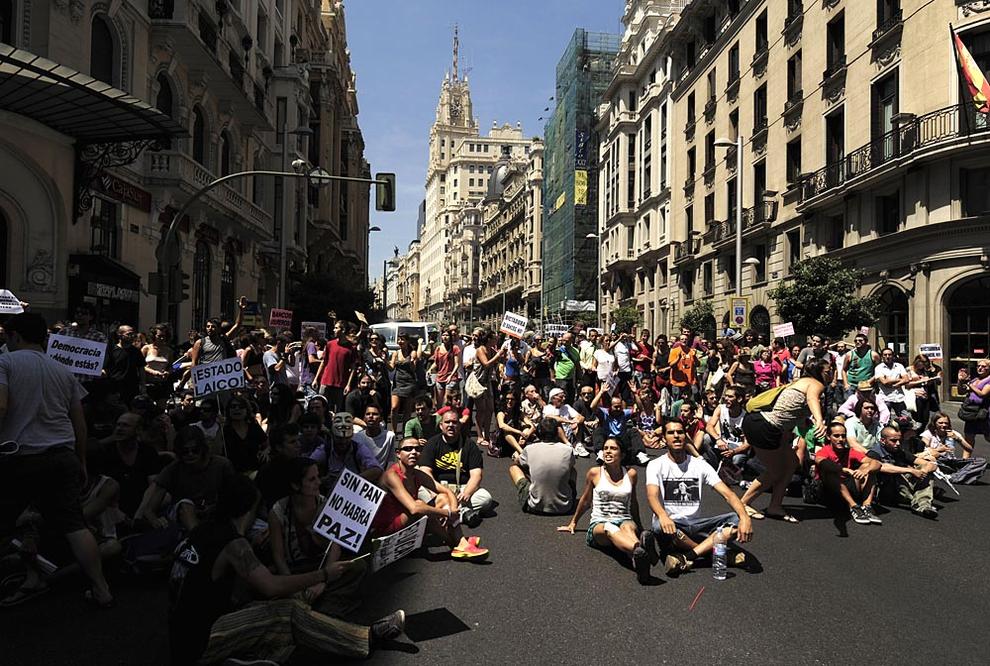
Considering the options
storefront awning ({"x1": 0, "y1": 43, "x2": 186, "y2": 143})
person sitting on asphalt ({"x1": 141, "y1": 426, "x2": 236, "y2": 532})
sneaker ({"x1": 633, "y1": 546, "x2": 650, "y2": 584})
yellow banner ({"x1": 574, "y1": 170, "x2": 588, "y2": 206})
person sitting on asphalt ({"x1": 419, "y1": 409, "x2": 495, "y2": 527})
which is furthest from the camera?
yellow banner ({"x1": 574, "y1": 170, "x2": 588, "y2": 206})

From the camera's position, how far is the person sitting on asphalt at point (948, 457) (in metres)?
9.52

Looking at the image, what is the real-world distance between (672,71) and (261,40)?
25.2 metres

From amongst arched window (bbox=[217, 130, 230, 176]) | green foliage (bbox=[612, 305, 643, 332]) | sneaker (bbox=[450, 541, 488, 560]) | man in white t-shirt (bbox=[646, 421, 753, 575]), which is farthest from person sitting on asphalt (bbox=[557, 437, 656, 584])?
green foliage (bbox=[612, 305, 643, 332])

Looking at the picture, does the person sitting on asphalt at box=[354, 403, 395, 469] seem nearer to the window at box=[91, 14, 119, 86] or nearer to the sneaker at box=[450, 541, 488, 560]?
the sneaker at box=[450, 541, 488, 560]

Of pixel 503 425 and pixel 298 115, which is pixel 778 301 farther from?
pixel 298 115

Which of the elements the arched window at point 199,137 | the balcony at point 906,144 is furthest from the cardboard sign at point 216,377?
the balcony at point 906,144

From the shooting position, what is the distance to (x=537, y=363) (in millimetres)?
14273

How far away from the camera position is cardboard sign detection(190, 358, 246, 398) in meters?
9.10

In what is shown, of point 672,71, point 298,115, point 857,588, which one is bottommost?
point 857,588

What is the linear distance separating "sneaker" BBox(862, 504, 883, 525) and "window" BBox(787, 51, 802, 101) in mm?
26624

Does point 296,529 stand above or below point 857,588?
above

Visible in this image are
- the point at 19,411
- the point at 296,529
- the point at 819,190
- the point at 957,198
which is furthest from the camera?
the point at 819,190

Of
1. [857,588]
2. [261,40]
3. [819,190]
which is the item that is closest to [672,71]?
[819,190]

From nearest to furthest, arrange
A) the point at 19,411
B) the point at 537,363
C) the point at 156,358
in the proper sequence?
1. the point at 19,411
2. the point at 156,358
3. the point at 537,363
